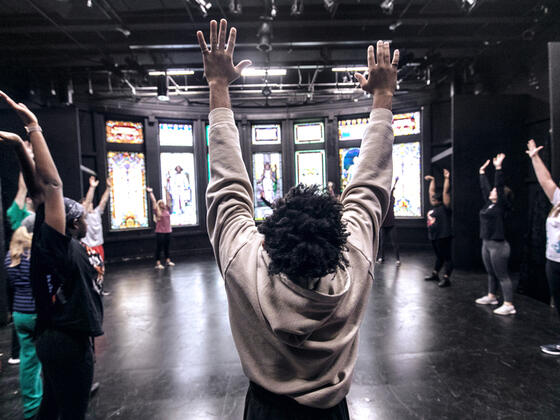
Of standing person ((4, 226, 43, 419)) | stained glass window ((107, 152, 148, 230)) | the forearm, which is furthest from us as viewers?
stained glass window ((107, 152, 148, 230))

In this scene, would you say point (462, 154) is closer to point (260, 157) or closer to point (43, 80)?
point (260, 157)

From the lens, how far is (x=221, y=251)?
81cm

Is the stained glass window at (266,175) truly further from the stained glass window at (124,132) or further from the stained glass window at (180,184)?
the stained glass window at (124,132)

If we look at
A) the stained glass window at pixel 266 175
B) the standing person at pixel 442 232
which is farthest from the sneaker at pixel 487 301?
the stained glass window at pixel 266 175

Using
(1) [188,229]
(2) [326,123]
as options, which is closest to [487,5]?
(2) [326,123]

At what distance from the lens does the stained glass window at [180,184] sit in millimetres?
8594

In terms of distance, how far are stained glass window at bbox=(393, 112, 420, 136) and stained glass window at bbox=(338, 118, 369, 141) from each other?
2.90 ft

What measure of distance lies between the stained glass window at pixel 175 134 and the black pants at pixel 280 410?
859 cm

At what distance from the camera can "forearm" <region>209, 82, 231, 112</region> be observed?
3.04ft

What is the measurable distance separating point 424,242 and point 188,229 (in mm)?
6112

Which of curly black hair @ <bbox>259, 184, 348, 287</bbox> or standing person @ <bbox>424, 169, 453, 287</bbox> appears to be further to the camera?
standing person @ <bbox>424, 169, 453, 287</bbox>

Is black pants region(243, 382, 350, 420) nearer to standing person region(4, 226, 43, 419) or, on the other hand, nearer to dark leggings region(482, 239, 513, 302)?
standing person region(4, 226, 43, 419)

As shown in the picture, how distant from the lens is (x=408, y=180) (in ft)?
27.8

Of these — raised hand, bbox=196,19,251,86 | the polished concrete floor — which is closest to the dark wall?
the polished concrete floor
